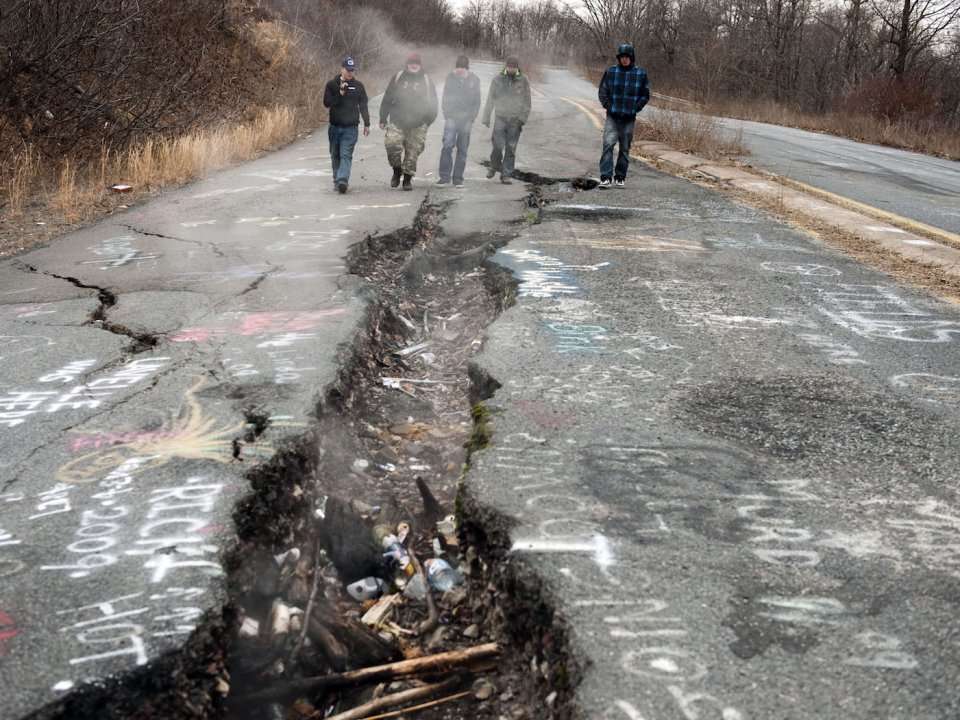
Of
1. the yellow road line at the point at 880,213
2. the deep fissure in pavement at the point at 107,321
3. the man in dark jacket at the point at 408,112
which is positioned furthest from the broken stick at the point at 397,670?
the man in dark jacket at the point at 408,112

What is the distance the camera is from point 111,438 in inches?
140

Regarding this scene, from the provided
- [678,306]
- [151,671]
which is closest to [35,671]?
[151,671]

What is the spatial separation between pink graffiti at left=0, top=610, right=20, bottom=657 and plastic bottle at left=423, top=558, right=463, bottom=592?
4.39 feet

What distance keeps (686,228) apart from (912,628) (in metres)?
6.09

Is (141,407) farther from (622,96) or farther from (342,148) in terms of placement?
(622,96)

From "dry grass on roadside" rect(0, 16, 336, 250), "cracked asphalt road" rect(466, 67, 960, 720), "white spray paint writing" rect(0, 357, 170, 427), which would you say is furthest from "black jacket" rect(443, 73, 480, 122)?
"white spray paint writing" rect(0, 357, 170, 427)

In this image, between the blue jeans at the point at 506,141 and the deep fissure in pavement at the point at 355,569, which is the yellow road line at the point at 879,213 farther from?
the deep fissure in pavement at the point at 355,569

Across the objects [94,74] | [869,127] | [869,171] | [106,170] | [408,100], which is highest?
[869,127]

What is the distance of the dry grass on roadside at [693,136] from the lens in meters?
14.5

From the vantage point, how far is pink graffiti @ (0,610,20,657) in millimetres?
2252

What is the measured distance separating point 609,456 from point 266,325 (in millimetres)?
2563

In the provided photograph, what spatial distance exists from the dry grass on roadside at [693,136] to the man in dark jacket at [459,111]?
4916 millimetres

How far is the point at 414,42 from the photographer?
4297 cm

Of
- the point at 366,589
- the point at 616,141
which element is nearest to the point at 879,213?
the point at 616,141
